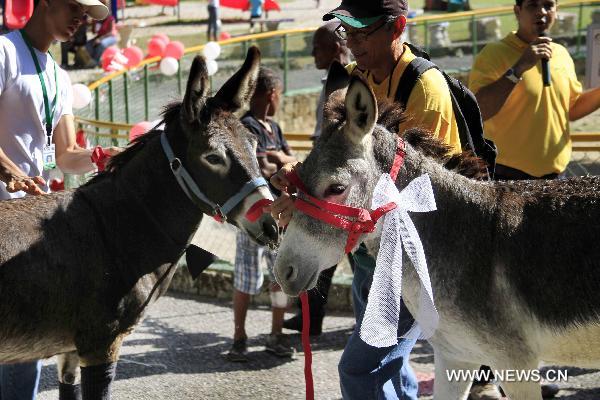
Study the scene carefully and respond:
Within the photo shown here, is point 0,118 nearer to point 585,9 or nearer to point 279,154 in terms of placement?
point 279,154

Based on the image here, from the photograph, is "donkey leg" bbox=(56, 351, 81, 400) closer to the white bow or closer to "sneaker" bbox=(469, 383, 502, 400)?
the white bow

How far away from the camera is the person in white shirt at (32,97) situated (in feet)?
16.4

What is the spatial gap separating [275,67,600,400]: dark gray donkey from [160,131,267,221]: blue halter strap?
0.84m

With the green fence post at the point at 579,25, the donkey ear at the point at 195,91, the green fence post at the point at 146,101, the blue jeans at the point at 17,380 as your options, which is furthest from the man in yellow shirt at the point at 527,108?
the green fence post at the point at 579,25

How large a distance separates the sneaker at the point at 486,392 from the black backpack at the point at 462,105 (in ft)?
6.02

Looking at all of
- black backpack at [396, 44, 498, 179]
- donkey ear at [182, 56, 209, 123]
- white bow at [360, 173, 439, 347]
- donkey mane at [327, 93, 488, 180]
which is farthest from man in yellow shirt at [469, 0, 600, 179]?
white bow at [360, 173, 439, 347]

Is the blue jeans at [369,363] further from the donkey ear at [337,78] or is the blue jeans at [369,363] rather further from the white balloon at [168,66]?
the white balloon at [168,66]

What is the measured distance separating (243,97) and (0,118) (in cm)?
130

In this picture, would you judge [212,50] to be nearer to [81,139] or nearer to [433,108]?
[81,139]

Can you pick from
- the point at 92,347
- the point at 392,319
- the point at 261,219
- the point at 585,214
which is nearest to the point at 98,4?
the point at 261,219

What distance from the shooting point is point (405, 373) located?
489 centimetres

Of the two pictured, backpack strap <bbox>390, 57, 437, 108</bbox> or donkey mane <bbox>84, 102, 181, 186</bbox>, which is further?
donkey mane <bbox>84, 102, 181, 186</bbox>

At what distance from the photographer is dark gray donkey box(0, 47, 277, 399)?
14.7ft

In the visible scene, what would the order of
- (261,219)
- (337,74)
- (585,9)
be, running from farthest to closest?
(585,9) < (261,219) < (337,74)
